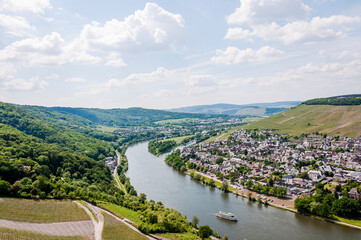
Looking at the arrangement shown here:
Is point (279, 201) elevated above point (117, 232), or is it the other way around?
point (117, 232)

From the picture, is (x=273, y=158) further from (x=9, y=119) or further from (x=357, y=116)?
(x=9, y=119)

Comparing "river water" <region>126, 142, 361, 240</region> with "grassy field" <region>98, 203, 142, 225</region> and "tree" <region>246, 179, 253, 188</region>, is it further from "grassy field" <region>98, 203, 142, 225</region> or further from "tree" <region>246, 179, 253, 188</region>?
"grassy field" <region>98, 203, 142, 225</region>

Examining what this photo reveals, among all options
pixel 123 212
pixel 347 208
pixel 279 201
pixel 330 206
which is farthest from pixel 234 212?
pixel 123 212

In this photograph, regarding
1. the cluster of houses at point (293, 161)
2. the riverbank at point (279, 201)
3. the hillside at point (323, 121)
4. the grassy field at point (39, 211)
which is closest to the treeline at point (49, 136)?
the cluster of houses at point (293, 161)

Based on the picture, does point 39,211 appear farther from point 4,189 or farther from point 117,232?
point 117,232

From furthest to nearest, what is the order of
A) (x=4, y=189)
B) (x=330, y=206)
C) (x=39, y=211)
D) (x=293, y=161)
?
(x=293, y=161) → (x=330, y=206) → (x=4, y=189) → (x=39, y=211)

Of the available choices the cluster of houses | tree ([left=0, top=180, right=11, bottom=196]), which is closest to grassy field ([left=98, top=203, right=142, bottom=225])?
tree ([left=0, top=180, right=11, bottom=196])

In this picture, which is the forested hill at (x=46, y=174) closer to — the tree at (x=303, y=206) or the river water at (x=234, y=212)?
the river water at (x=234, y=212)
